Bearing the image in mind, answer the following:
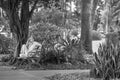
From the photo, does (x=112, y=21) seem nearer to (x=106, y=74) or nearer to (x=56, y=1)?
(x=56, y=1)

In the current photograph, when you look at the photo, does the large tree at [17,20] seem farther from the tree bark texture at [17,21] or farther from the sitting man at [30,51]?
the sitting man at [30,51]

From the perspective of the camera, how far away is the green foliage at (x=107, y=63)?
9.58 meters

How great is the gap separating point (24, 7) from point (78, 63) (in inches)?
209

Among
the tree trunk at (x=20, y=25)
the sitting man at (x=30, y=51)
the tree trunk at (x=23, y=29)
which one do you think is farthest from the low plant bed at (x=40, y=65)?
the tree trunk at (x=20, y=25)

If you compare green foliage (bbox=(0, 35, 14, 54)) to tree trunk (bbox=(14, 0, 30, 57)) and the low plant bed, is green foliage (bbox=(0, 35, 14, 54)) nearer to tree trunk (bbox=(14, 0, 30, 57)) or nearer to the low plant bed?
tree trunk (bbox=(14, 0, 30, 57))

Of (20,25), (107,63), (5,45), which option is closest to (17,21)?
(20,25)

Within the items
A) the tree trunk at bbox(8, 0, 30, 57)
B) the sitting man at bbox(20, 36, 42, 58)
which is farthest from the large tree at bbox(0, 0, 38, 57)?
the sitting man at bbox(20, 36, 42, 58)

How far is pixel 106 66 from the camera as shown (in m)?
9.61

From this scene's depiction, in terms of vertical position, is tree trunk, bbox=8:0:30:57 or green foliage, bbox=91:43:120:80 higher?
tree trunk, bbox=8:0:30:57

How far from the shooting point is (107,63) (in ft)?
31.6

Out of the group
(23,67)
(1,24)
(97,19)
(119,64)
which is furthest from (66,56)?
(97,19)

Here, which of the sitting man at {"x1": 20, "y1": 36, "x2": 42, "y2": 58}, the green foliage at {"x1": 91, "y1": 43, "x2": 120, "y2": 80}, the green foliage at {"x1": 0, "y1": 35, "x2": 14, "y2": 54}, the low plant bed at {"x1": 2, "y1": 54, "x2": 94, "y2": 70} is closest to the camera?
the green foliage at {"x1": 91, "y1": 43, "x2": 120, "y2": 80}

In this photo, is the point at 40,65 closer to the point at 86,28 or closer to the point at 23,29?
the point at 23,29

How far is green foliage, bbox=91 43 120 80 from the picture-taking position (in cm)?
958
